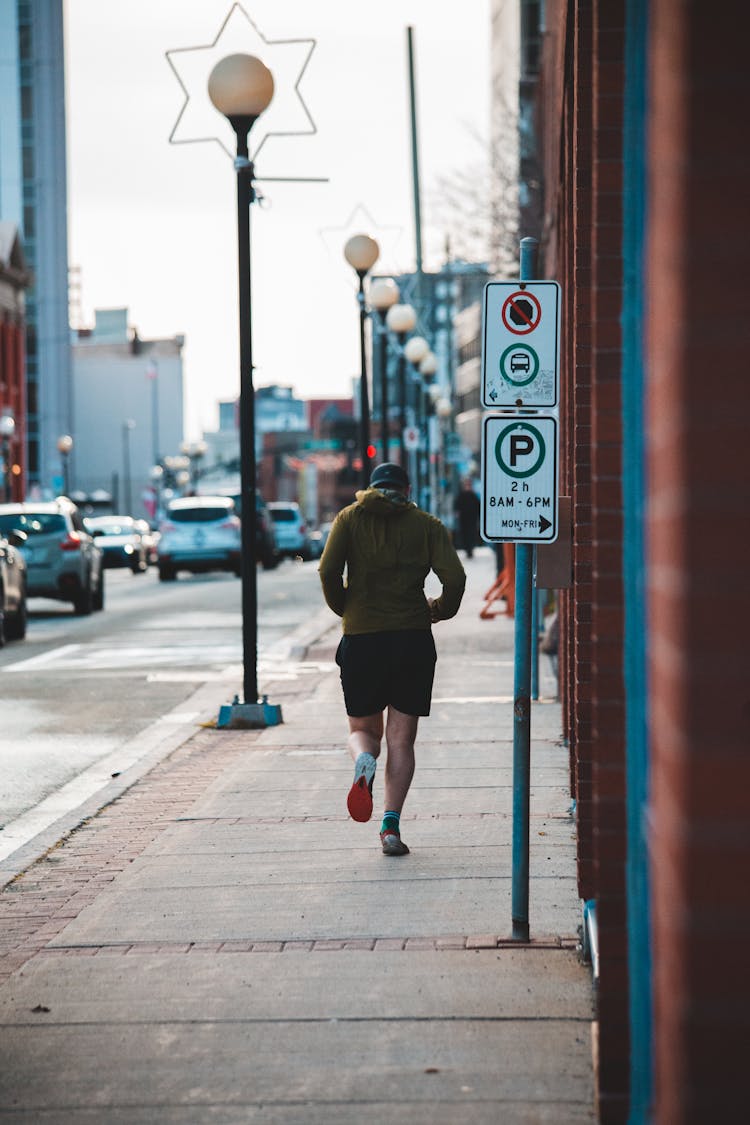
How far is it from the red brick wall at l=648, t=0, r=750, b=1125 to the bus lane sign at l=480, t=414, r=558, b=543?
→ 379 cm

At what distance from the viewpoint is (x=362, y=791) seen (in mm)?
7781

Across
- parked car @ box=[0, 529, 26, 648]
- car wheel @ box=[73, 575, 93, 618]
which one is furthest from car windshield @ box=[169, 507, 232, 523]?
parked car @ box=[0, 529, 26, 648]

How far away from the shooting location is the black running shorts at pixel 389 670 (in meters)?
8.01

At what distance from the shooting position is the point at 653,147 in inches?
118

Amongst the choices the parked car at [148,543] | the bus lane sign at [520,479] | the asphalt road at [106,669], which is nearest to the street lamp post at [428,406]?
the asphalt road at [106,669]

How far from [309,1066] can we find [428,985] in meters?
0.86

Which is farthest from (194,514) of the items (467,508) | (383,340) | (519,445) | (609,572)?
(609,572)

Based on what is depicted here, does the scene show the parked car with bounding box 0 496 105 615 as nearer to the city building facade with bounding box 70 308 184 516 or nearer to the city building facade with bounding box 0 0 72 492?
the city building facade with bounding box 0 0 72 492

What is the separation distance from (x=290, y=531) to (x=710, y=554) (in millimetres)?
54206

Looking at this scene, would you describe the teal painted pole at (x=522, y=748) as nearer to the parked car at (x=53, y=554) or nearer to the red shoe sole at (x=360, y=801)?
the red shoe sole at (x=360, y=801)

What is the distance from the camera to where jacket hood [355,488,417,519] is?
796 cm

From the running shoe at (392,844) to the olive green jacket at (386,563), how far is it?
88 centimetres

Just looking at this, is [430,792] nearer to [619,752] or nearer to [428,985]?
[428,985]

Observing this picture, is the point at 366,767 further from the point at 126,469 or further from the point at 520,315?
the point at 126,469
